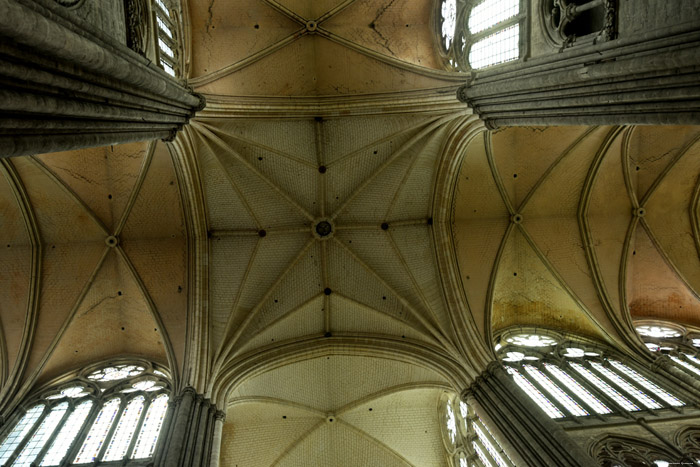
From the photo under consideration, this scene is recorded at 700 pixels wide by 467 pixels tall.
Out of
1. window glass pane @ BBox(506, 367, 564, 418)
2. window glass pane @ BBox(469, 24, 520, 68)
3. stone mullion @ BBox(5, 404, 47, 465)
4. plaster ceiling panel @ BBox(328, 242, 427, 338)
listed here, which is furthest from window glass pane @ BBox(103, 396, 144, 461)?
window glass pane @ BBox(469, 24, 520, 68)

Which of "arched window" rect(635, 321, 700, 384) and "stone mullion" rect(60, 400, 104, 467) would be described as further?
"arched window" rect(635, 321, 700, 384)

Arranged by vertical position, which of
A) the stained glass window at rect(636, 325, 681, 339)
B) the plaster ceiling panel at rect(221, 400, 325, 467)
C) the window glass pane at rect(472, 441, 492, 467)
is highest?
the stained glass window at rect(636, 325, 681, 339)

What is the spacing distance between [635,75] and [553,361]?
377 inches

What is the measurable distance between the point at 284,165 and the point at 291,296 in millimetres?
4545

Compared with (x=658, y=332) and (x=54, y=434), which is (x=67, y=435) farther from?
(x=658, y=332)

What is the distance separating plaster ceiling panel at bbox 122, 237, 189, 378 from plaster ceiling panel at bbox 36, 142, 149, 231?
127cm

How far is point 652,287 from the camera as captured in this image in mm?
14516

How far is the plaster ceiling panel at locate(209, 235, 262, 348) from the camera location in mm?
13469

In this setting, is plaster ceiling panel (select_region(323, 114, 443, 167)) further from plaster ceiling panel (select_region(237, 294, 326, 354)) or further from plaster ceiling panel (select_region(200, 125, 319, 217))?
plaster ceiling panel (select_region(237, 294, 326, 354))

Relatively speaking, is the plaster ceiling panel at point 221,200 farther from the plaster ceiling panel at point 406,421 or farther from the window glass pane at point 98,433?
the plaster ceiling panel at point 406,421

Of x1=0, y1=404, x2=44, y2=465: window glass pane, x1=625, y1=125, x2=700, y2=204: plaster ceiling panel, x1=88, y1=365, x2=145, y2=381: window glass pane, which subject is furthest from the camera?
x1=625, y1=125, x2=700, y2=204: plaster ceiling panel

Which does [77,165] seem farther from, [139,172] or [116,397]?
[116,397]

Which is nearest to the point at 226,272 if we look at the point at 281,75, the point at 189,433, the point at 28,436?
the point at 189,433

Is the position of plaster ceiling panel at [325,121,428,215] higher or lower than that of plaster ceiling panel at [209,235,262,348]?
higher
